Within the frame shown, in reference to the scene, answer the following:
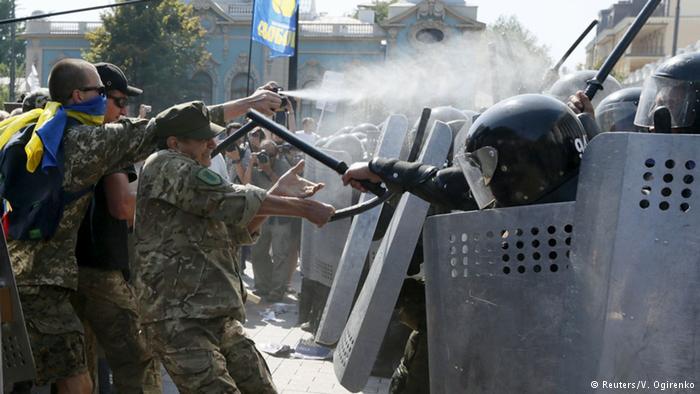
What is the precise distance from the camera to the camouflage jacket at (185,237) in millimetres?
3871

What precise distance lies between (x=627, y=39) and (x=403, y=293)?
2.03 meters

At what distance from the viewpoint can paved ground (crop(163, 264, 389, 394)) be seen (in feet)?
21.3

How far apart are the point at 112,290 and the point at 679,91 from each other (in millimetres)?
2988

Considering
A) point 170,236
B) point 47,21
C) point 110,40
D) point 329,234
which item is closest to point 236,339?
point 170,236

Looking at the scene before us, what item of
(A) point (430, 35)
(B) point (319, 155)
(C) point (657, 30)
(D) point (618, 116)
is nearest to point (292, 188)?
(B) point (319, 155)

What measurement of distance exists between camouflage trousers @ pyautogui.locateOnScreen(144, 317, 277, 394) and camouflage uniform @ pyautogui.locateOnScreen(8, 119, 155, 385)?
488 mm

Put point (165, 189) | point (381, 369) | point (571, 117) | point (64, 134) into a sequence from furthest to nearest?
point (381, 369) < point (64, 134) < point (165, 189) < point (571, 117)

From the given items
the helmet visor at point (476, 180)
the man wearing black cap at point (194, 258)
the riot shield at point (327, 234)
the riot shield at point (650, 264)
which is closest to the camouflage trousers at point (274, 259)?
the riot shield at point (327, 234)

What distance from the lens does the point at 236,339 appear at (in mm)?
4023

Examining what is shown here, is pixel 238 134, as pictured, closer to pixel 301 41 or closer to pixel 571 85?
pixel 571 85

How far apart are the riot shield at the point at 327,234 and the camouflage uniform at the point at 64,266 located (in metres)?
3.27

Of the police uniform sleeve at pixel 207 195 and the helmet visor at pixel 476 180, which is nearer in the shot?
the helmet visor at pixel 476 180

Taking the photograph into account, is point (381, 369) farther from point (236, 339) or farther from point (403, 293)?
point (236, 339)

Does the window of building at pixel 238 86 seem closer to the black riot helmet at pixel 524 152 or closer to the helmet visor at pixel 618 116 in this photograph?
the helmet visor at pixel 618 116
